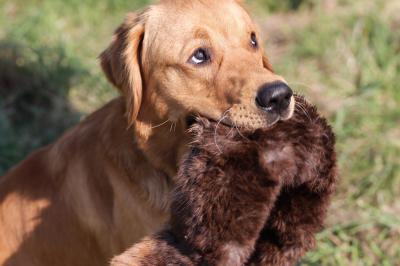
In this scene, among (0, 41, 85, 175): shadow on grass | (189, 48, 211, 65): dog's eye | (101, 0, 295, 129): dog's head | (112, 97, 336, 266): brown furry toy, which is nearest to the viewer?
(112, 97, 336, 266): brown furry toy

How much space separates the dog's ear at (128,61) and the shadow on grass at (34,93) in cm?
244

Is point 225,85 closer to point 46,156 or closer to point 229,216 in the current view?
point 229,216

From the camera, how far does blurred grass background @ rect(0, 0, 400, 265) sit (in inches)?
205

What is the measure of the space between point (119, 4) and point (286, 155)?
191 inches

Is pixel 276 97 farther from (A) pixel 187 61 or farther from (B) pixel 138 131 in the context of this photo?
(B) pixel 138 131

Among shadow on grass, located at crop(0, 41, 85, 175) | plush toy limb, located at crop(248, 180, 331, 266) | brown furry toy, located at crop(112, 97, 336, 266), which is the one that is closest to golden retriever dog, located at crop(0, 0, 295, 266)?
brown furry toy, located at crop(112, 97, 336, 266)

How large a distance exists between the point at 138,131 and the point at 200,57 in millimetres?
516

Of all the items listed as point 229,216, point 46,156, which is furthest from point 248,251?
point 46,156

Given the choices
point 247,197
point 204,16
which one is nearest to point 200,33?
point 204,16

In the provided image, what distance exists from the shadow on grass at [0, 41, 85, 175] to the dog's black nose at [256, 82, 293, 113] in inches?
129

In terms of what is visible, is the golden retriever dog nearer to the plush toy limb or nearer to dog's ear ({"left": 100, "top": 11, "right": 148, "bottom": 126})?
dog's ear ({"left": 100, "top": 11, "right": 148, "bottom": 126})

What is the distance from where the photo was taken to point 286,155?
2996 mm

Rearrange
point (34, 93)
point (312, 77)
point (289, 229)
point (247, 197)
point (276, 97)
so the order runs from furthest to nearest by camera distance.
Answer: point (34, 93)
point (312, 77)
point (276, 97)
point (289, 229)
point (247, 197)

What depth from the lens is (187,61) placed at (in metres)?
3.75
